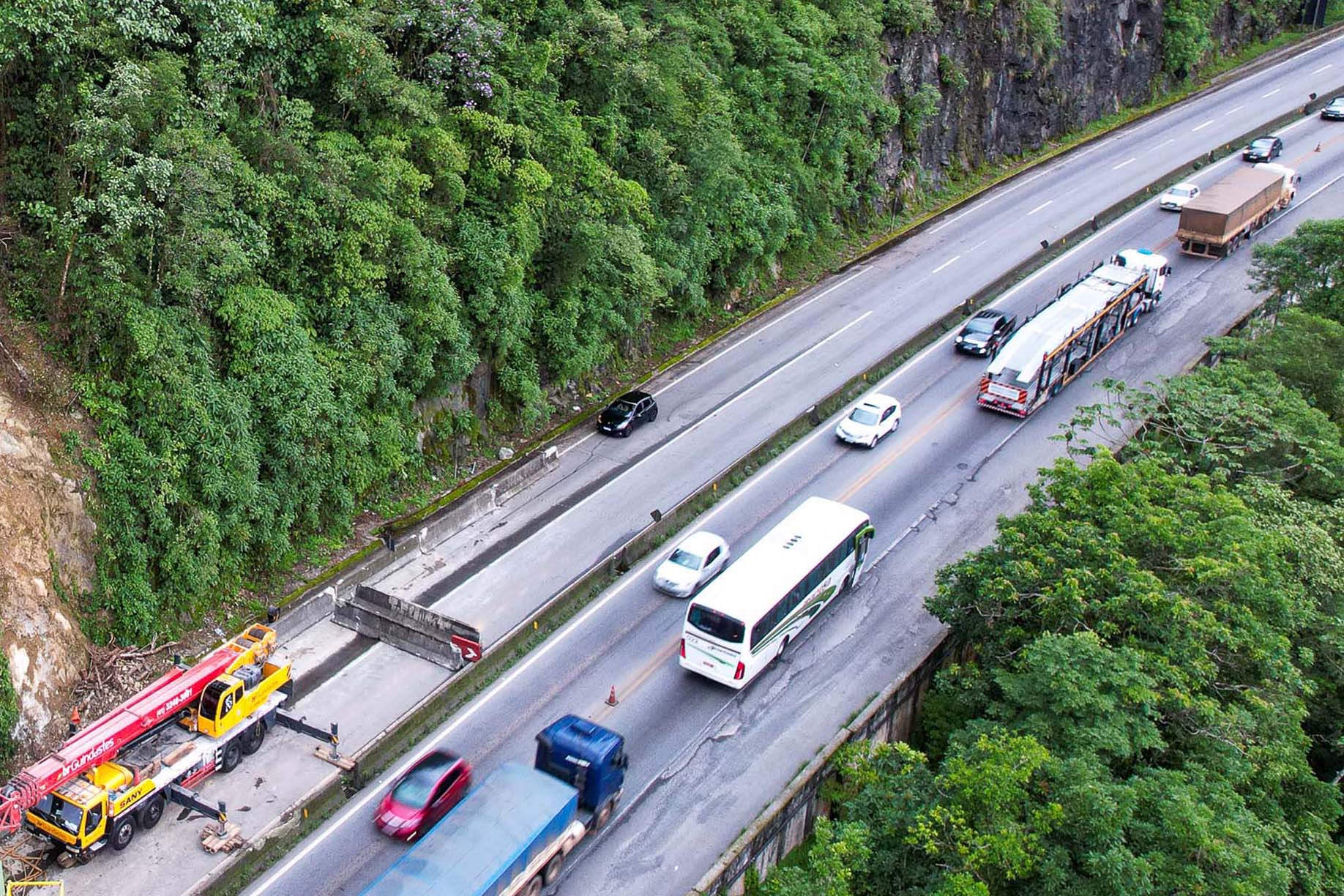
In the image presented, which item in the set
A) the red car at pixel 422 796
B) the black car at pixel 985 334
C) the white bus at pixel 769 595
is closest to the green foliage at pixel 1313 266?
the black car at pixel 985 334

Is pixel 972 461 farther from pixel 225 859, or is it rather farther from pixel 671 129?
pixel 225 859

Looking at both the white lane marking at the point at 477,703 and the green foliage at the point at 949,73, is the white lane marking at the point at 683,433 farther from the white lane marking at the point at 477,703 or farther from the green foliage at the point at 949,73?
the green foliage at the point at 949,73

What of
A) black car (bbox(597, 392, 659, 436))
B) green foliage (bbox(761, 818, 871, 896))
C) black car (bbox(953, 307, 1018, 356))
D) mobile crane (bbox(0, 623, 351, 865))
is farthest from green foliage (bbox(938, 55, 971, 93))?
green foliage (bbox(761, 818, 871, 896))

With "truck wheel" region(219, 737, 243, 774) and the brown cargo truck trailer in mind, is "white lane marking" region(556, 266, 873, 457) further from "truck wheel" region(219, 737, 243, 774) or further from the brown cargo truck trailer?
"truck wheel" region(219, 737, 243, 774)

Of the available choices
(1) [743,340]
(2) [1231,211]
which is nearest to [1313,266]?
(2) [1231,211]

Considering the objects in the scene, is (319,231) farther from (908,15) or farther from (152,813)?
(908,15)

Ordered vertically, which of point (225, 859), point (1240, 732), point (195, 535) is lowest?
point (1240, 732)

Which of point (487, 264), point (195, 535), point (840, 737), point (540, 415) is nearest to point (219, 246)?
point (195, 535)
